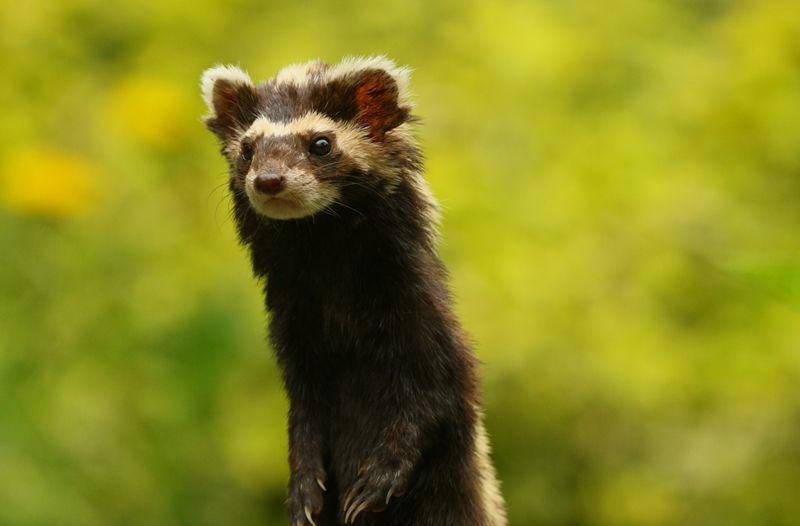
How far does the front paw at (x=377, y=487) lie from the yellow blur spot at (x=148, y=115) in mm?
3215

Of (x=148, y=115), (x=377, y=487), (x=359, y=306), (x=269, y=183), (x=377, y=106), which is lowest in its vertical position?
(x=148, y=115)

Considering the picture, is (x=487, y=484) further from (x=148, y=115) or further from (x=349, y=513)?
(x=148, y=115)

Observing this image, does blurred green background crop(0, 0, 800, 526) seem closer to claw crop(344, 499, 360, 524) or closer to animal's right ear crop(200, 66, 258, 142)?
animal's right ear crop(200, 66, 258, 142)

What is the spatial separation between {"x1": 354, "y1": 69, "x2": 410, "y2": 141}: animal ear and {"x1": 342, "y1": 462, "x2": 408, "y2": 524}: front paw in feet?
2.16

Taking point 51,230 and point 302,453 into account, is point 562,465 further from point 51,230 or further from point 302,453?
point 302,453

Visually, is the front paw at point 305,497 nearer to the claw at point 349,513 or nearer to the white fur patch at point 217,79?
the claw at point 349,513

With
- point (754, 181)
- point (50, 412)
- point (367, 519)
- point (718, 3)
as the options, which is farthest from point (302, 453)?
point (718, 3)

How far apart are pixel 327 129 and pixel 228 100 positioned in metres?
0.28

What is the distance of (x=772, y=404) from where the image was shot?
5.91 meters

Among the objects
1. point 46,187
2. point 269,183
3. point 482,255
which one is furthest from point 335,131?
point 482,255

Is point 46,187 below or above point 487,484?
below

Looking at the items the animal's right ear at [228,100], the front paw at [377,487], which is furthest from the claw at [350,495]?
the animal's right ear at [228,100]

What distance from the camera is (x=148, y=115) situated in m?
5.48

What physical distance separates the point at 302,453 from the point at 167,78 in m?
3.83
